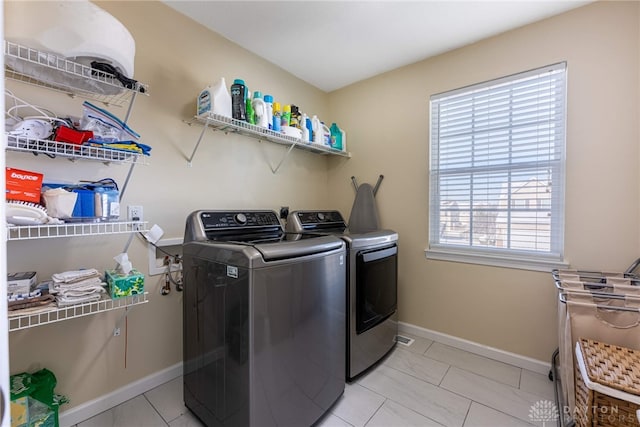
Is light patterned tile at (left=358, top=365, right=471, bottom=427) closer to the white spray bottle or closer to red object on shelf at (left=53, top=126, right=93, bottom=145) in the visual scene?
the white spray bottle

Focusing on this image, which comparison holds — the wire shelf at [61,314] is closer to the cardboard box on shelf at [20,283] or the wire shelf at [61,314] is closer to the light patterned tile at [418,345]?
the cardboard box on shelf at [20,283]

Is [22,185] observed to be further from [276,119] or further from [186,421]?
[276,119]

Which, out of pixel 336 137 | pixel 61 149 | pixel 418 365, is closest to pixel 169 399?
pixel 61 149

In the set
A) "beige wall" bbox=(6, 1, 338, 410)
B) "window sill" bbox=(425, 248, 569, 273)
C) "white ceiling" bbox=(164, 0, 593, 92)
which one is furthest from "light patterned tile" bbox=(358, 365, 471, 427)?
"white ceiling" bbox=(164, 0, 593, 92)

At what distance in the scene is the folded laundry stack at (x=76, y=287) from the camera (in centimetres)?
115

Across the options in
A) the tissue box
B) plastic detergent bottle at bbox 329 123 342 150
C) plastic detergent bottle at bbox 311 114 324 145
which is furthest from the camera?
plastic detergent bottle at bbox 329 123 342 150

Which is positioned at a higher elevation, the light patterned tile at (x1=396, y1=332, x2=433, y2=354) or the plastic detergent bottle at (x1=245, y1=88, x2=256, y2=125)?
the plastic detergent bottle at (x1=245, y1=88, x2=256, y2=125)

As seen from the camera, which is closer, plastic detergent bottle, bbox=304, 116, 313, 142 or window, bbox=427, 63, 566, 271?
window, bbox=427, 63, 566, 271

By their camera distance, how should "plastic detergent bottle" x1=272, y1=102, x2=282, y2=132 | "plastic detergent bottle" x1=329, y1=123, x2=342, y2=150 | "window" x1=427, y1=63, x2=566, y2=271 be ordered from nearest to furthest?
1. "window" x1=427, y1=63, x2=566, y2=271
2. "plastic detergent bottle" x1=272, y1=102, x2=282, y2=132
3. "plastic detergent bottle" x1=329, y1=123, x2=342, y2=150

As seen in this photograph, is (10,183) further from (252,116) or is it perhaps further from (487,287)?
(487,287)

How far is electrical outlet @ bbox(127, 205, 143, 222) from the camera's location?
161 centimetres

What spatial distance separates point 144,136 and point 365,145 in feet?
6.26

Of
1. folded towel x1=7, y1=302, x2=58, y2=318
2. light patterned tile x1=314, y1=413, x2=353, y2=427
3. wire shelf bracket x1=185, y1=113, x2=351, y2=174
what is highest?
wire shelf bracket x1=185, y1=113, x2=351, y2=174

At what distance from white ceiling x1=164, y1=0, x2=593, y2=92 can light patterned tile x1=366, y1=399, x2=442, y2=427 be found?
97.8 inches
